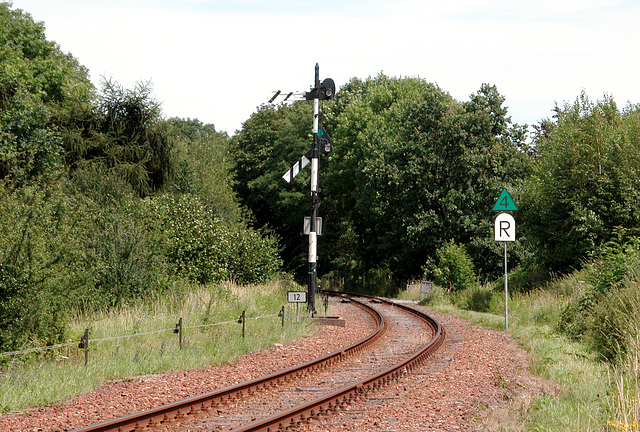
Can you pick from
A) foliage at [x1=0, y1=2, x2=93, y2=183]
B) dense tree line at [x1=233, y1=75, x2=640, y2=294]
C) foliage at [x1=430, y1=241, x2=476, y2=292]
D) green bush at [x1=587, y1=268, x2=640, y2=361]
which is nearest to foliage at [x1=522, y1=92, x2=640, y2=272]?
dense tree line at [x1=233, y1=75, x2=640, y2=294]

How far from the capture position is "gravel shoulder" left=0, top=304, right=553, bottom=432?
859 centimetres

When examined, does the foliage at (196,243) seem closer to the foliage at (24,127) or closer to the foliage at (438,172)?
the foliage at (24,127)

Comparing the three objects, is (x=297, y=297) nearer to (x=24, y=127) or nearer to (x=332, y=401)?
(x=332, y=401)

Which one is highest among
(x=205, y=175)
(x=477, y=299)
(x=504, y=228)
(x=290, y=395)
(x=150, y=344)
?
(x=205, y=175)

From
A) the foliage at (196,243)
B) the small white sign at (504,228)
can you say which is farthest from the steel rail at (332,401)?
the foliage at (196,243)

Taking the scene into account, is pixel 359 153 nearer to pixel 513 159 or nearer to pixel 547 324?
pixel 513 159

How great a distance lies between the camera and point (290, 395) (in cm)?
1055

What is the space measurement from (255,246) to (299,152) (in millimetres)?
23384

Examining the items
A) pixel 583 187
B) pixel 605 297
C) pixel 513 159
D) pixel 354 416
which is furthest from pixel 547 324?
pixel 513 159

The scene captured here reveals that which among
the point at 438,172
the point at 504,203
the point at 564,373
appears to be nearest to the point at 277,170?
the point at 438,172

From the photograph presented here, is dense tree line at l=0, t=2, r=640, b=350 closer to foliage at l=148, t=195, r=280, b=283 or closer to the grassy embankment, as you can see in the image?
foliage at l=148, t=195, r=280, b=283

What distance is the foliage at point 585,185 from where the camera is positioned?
85.7ft

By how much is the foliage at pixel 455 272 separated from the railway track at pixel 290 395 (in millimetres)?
17146

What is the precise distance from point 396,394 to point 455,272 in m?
23.7
